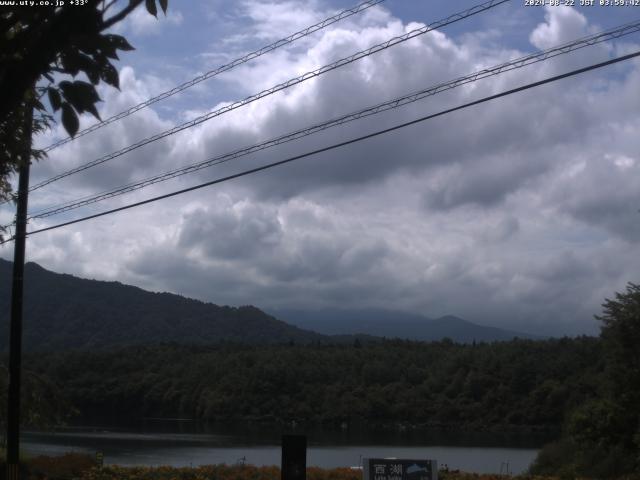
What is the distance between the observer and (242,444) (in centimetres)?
4503

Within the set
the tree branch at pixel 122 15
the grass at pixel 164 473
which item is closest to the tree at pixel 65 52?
the tree branch at pixel 122 15

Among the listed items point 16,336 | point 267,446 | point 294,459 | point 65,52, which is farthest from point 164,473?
point 267,446

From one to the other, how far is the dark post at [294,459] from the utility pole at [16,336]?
8.83 m

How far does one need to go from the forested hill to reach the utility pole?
4154 inches

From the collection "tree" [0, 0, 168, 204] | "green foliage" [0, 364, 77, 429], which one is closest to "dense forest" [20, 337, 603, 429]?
"green foliage" [0, 364, 77, 429]

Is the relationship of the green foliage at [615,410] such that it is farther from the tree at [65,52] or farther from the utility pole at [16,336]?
the tree at [65,52]

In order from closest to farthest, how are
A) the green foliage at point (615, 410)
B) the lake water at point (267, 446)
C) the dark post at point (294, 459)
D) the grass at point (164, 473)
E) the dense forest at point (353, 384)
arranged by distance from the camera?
the dark post at point (294, 459)
the grass at point (164, 473)
the green foliage at point (615, 410)
the lake water at point (267, 446)
the dense forest at point (353, 384)

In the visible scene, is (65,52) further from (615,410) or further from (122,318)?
(122,318)

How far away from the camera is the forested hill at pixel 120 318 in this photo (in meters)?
137

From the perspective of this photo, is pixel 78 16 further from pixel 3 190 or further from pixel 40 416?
pixel 40 416

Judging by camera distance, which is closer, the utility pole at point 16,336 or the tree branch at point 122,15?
the tree branch at point 122,15

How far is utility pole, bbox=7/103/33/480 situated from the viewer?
57.4ft

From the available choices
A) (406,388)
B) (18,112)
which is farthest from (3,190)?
(406,388)

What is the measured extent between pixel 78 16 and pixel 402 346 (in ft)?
268
